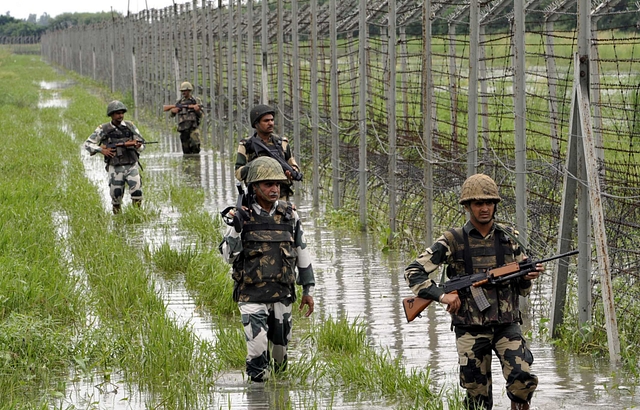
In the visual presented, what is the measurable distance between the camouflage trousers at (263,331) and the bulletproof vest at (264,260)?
0.27 feet

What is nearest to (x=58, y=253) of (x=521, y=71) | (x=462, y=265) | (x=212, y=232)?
(x=212, y=232)

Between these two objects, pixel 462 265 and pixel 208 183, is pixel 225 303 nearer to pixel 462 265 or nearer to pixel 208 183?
pixel 462 265

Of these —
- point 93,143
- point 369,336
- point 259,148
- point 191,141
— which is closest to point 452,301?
point 369,336

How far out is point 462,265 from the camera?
6156 mm

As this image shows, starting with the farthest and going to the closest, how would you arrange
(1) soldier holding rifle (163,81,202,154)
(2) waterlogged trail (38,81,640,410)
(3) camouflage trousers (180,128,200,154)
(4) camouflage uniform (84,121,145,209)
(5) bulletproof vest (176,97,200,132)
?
(3) camouflage trousers (180,128,200,154) → (5) bulletproof vest (176,97,200,132) → (1) soldier holding rifle (163,81,202,154) → (4) camouflage uniform (84,121,145,209) → (2) waterlogged trail (38,81,640,410)

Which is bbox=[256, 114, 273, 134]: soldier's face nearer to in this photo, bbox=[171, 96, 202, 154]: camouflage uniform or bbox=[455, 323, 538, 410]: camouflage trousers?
bbox=[455, 323, 538, 410]: camouflage trousers

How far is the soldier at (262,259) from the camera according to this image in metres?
6.89

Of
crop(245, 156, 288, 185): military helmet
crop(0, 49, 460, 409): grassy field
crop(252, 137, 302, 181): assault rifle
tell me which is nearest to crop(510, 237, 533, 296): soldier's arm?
crop(0, 49, 460, 409): grassy field

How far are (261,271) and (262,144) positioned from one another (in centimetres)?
326

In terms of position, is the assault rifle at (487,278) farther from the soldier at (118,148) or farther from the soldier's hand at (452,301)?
the soldier at (118,148)

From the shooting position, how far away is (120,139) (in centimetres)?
1423

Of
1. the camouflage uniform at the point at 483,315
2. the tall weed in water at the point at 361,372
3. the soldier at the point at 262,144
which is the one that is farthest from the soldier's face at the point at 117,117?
the camouflage uniform at the point at 483,315

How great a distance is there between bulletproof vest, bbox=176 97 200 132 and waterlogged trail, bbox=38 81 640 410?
6330 mm

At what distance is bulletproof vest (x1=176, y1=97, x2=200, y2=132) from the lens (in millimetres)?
21531
